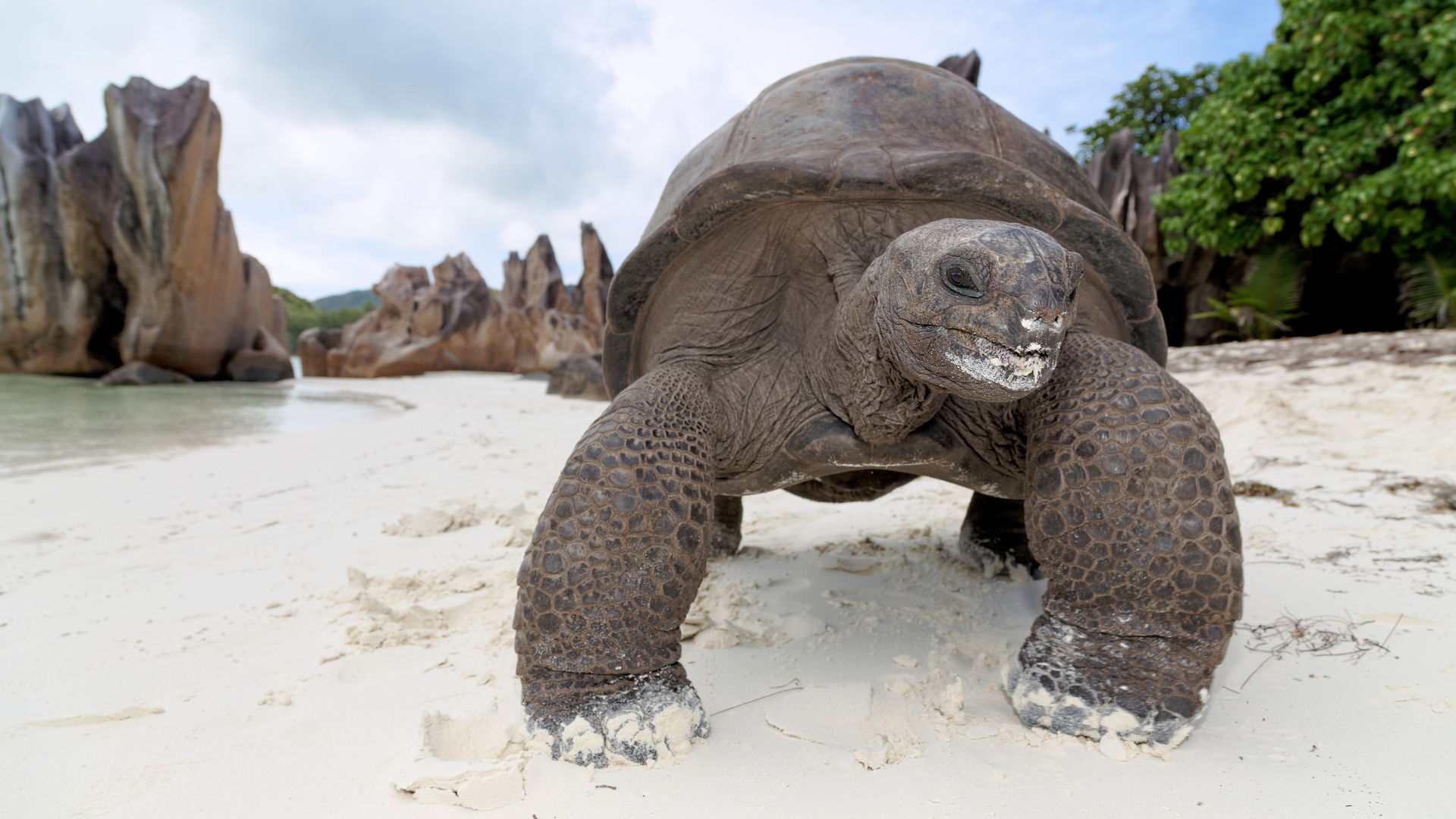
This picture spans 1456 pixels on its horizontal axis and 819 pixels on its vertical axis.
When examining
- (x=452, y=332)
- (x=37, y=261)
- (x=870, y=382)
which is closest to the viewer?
(x=870, y=382)

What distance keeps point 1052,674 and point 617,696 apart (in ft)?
2.96

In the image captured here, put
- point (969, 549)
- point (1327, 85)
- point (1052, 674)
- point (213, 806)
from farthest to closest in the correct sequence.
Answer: point (1327, 85) → point (969, 549) → point (1052, 674) → point (213, 806)

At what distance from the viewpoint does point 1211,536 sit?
1.58 m

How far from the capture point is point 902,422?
6.14 ft

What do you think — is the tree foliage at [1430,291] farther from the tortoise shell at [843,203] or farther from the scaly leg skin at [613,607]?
the scaly leg skin at [613,607]

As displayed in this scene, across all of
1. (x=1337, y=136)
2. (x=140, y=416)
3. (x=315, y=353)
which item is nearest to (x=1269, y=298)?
(x=1337, y=136)

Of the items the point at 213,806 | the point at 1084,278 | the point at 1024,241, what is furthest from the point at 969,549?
the point at 213,806

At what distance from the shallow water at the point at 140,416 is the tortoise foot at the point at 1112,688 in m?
6.32

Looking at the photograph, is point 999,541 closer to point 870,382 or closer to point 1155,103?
point 870,382

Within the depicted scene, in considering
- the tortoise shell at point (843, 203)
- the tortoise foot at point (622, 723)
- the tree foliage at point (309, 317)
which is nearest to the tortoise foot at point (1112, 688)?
the tortoise foot at point (622, 723)

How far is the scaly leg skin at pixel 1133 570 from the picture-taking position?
62.0 inches

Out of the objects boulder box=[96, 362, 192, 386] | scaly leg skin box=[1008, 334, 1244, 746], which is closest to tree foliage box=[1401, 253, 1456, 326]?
scaly leg skin box=[1008, 334, 1244, 746]

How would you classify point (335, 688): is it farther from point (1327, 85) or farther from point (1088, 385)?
point (1327, 85)

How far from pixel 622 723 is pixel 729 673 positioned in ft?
1.50
